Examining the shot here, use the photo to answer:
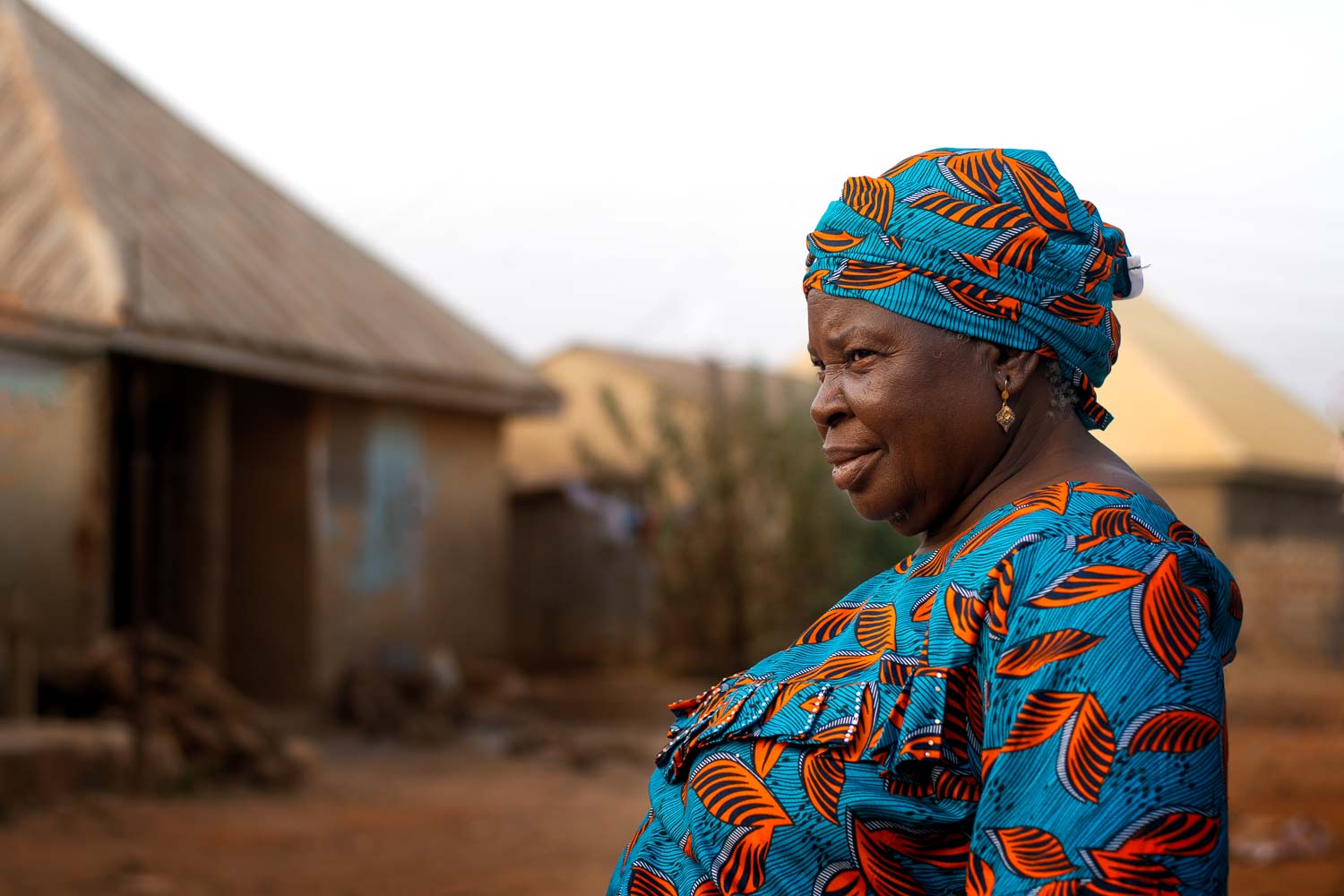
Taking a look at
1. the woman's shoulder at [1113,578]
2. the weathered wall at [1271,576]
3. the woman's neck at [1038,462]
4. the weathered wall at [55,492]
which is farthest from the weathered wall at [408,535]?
the woman's shoulder at [1113,578]

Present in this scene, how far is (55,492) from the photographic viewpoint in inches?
353

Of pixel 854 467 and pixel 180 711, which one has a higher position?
pixel 854 467

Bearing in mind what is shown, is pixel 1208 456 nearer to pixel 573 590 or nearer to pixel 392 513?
pixel 573 590

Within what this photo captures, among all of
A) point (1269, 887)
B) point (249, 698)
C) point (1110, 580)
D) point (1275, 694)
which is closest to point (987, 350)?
point (1110, 580)

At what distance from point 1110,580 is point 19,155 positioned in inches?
410

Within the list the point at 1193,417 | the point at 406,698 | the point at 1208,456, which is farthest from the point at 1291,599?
the point at 406,698

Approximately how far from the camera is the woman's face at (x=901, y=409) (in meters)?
1.46

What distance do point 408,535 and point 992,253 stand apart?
11.3 m

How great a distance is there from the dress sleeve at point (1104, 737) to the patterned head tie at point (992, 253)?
0.27 metres

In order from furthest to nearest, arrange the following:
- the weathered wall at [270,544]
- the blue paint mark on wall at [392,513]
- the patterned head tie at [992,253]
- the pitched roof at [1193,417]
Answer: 1. the pitched roof at [1193,417]
2. the blue paint mark on wall at [392,513]
3. the weathered wall at [270,544]
4. the patterned head tie at [992,253]

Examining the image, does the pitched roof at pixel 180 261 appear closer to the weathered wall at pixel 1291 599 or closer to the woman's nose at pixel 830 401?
the woman's nose at pixel 830 401

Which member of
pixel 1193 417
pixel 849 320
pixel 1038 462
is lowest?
pixel 1038 462

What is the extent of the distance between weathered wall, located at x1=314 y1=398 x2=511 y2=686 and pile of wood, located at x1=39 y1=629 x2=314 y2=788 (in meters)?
2.48

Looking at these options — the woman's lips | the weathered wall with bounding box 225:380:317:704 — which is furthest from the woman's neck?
the weathered wall with bounding box 225:380:317:704
